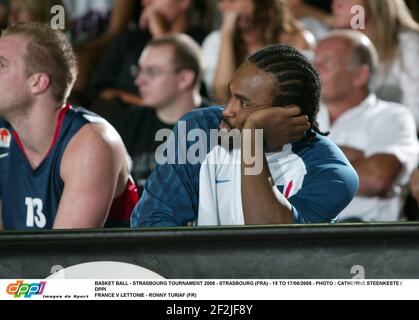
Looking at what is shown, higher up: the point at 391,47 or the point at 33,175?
the point at 391,47

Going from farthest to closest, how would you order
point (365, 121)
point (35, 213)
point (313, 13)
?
point (313, 13)
point (365, 121)
point (35, 213)

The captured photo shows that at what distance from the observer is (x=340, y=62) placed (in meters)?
1.93

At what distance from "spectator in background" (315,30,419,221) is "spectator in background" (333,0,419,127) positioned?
50mm

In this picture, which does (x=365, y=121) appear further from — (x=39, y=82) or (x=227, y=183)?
(x=39, y=82)

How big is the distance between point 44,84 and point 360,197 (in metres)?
0.73

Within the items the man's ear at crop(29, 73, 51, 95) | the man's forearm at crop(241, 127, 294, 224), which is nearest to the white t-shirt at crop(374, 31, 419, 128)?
the man's forearm at crop(241, 127, 294, 224)

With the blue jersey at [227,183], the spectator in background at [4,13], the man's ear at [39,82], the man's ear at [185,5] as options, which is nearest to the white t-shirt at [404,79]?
the blue jersey at [227,183]

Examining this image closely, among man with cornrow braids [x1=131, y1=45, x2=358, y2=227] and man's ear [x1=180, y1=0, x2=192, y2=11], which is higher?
man's ear [x1=180, y1=0, x2=192, y2=11]

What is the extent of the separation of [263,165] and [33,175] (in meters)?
0.59

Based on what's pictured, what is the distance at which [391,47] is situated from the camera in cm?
209

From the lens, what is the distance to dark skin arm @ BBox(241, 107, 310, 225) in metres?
1.54

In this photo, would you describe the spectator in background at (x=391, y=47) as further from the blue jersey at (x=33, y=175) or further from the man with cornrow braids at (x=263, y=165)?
the blue jersey at (x=33, y=175)

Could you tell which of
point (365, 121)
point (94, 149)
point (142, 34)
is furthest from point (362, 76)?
point (142, 34)

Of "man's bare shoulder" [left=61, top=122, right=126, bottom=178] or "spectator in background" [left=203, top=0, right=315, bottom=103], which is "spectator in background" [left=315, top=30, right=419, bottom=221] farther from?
"man's bare shoulder" [left=61, top=122, right=126, bottom=178]
